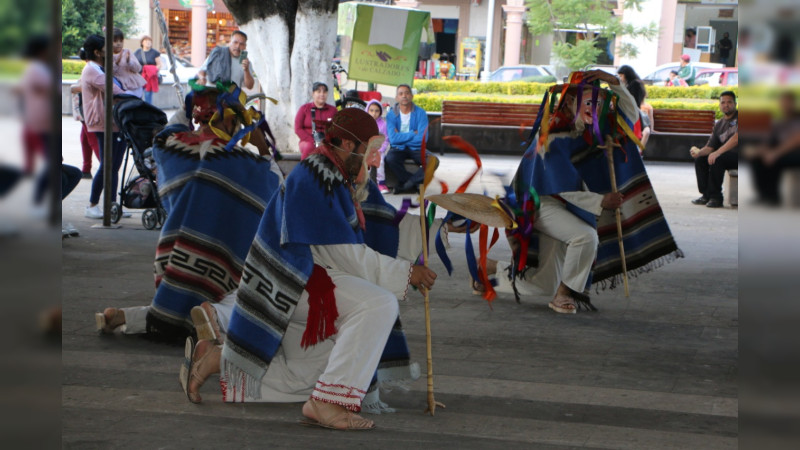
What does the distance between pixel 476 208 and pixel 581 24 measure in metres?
32.4

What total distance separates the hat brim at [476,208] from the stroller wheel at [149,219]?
656 centimetres

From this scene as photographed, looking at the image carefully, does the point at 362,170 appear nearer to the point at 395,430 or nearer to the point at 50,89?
the point at 395,430

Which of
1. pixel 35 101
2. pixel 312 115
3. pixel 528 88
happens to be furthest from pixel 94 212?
pixel 528 88

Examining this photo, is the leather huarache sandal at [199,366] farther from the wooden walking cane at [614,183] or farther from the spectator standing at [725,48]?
the spectator standing at [725,48]

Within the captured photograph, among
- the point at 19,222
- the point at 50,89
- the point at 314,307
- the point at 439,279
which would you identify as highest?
the point at 50,89

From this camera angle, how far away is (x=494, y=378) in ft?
18.3

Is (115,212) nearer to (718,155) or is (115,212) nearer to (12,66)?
(718,155)

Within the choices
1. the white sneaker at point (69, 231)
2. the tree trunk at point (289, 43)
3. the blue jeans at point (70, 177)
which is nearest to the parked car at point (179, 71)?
the tree trunk at point (289, 43)

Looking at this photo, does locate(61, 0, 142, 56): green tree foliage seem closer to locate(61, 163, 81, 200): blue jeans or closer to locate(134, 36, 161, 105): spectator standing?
locate(134, 36, 161, 105): spectator standing

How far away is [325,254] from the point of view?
464 centimetres

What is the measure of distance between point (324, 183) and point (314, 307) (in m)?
0.56

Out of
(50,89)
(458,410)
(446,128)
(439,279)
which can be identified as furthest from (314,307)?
(446,128)

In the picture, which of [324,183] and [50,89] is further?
[324,183]

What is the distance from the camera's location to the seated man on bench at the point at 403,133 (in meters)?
14.9
